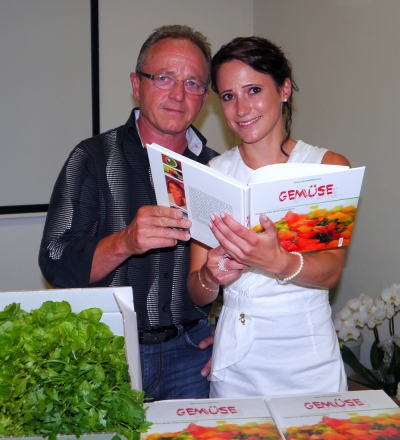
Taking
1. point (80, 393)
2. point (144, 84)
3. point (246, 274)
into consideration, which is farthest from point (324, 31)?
point (80, 393)

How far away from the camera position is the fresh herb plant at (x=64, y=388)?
2.60 feet

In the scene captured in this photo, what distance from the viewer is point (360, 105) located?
2418mm

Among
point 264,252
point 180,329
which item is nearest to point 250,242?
point 264,252

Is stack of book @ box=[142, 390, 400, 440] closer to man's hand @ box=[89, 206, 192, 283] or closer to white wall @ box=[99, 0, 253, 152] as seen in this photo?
man's hand @ box=[89, 206, 192, 283]

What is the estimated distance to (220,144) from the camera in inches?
133

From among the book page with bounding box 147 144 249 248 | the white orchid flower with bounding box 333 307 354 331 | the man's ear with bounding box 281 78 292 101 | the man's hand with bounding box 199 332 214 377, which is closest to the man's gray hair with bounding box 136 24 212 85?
the man's ear with bounding box 281 78 292 101

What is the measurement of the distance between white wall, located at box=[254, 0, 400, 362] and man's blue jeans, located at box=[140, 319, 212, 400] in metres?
1.05

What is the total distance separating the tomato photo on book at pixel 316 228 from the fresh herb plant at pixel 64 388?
488 mm

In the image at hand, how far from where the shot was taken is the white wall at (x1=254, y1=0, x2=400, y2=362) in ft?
7.43

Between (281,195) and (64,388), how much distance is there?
581 mm

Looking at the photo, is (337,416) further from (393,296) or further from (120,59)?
(120,59)

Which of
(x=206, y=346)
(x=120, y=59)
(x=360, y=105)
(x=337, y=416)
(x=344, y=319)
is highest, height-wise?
(x=120, y=59)

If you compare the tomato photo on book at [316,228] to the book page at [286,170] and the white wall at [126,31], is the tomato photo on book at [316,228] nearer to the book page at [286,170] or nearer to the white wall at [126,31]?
the book page at [286,170]

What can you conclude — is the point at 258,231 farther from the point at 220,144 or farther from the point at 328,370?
the point at 220,144
